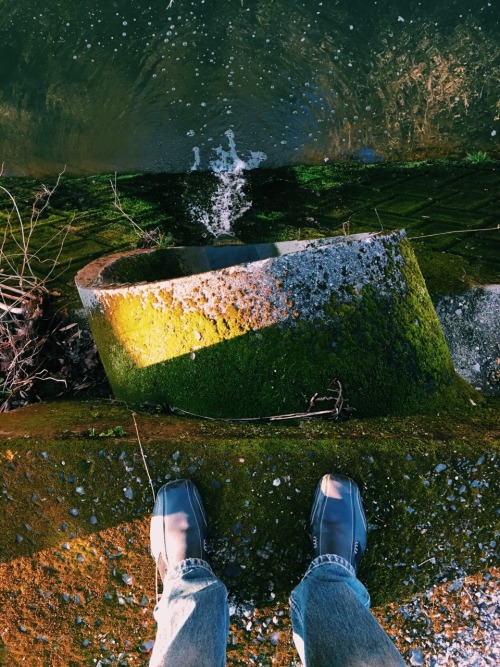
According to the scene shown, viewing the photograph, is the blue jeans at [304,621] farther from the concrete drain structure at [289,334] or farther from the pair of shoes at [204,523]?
the concrete drain structure at [289,334]

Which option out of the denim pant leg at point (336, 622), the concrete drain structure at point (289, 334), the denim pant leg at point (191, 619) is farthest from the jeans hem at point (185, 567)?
the concrete drain structure at point (289, 334)

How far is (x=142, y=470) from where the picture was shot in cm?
175

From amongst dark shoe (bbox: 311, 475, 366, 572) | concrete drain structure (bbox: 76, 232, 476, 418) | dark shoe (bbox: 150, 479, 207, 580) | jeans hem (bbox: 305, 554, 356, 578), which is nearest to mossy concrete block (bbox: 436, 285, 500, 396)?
concrete drain structure (bbox: 76, 232, 476, 418)

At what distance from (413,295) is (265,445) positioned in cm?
84

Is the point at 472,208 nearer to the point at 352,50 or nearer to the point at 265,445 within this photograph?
the point at 352,50

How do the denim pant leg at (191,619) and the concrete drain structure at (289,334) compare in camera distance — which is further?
the concrete drain structure at (289,334)

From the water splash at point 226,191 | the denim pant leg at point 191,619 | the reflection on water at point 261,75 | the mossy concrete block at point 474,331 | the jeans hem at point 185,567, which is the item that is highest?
the reflection on water at point 261,75

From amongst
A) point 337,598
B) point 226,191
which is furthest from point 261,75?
point 337,598

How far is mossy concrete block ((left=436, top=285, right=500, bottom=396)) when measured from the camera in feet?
8.71

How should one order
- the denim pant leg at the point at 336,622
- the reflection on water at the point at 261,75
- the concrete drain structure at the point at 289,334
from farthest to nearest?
1. the reflection on water at the point at 261,75
2. the concrete drain structure at the point at 289,334
3. the denim pant leg at the point at 336,622

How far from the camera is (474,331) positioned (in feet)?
8.84

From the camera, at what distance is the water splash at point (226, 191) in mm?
3494

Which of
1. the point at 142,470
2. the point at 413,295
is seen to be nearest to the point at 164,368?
the point at 142,470

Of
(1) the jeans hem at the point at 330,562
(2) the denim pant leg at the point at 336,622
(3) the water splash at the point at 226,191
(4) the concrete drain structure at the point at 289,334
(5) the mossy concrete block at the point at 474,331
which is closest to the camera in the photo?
(2) the denim pant leg at the point at 336,622
